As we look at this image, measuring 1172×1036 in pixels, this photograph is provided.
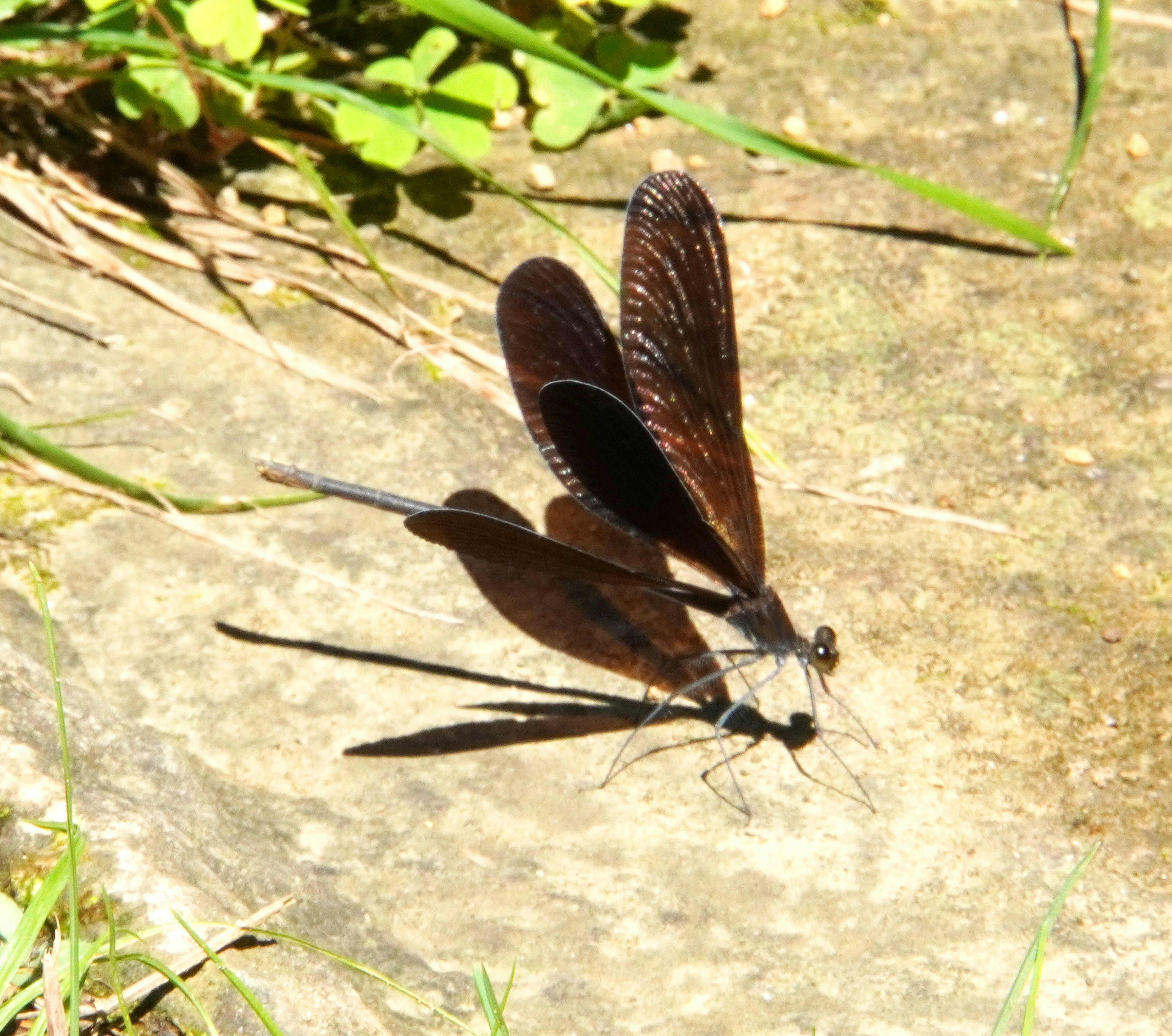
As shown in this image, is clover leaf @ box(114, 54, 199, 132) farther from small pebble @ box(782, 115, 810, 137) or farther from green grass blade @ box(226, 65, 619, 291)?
small pebble @ box(782, 115, 810, 137)

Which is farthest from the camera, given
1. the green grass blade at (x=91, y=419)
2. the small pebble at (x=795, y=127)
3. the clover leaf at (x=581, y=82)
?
the small pebble at (x=795, y=127)

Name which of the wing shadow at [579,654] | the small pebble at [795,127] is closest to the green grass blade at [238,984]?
the wing shadow at [579,654]

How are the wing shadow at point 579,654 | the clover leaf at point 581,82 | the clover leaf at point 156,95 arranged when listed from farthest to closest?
the clover leaf at point 581,82
the clover leaf at point 156,95
the wing shadow at point 579,654

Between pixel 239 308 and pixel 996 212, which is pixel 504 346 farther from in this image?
pixel 996 212

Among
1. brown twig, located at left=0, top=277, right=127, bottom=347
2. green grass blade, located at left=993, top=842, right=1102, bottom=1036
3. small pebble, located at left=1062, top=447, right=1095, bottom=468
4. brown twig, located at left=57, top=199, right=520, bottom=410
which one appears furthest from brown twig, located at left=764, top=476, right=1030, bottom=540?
brown twig, located at left=0, top=277, right=127, bottom=347

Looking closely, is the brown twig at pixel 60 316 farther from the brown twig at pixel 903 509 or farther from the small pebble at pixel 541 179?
the brown twig at pixel 903 509

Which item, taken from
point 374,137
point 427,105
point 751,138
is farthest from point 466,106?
point 751,138

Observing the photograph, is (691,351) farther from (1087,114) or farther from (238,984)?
(1087,114)

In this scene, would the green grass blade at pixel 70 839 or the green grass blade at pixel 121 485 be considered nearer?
the green grass blade at pixel 70 839
